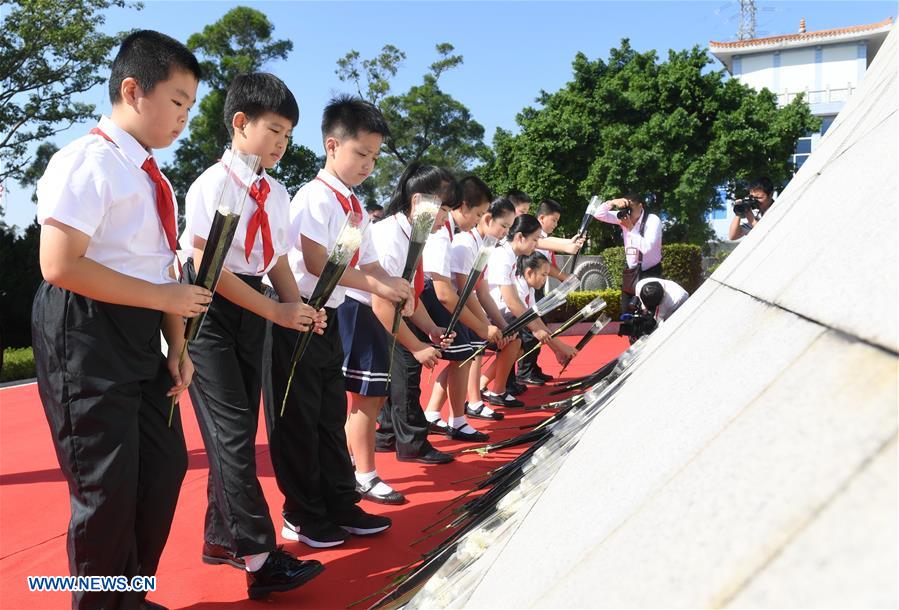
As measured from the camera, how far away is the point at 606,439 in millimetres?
1288

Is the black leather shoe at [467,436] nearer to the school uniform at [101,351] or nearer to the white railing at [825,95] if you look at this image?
the school uniform at [101,351]

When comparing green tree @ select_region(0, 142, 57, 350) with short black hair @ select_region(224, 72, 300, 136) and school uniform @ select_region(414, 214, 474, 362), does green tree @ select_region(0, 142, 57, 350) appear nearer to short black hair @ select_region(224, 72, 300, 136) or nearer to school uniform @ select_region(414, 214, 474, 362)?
school uniform @ select_region(414, 214, 474, 362)

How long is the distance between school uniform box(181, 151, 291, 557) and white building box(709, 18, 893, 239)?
121 ft

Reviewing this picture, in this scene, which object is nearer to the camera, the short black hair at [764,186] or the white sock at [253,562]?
the white sock at [253,562]

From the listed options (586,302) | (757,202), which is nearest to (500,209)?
(757,202)

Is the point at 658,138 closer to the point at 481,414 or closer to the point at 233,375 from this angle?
the point at 481,414

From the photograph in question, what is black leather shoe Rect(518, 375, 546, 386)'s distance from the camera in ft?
24.3

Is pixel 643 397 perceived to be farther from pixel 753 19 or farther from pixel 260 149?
pixel 753 19

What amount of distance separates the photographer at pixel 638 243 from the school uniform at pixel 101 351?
5017 millimetres

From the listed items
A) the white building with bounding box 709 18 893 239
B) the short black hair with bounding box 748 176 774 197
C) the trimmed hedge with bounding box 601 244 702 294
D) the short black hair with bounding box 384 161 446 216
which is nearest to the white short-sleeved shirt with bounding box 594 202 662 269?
the short black hair with bounding box 748 176 774 197

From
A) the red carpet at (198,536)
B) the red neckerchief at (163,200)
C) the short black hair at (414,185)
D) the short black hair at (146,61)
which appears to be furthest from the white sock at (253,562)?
the short black hair at (414,185)

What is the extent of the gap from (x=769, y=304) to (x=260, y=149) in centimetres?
212

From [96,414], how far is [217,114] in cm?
2145

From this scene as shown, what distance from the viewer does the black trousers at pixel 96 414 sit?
1967 millimetres
